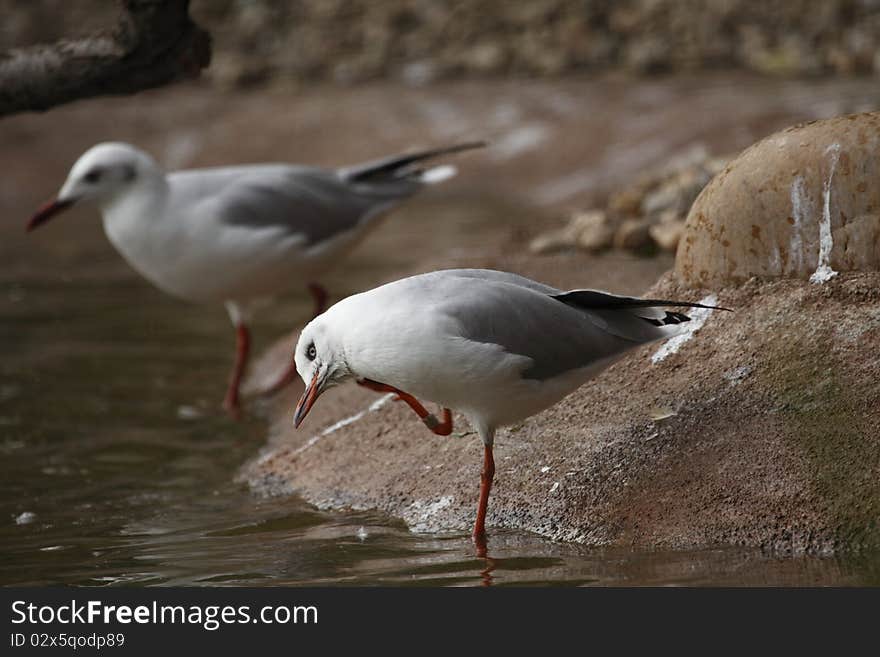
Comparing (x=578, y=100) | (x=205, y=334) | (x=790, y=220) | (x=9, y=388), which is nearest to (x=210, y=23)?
(x=578, y=100)

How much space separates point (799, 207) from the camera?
5137 millimetres

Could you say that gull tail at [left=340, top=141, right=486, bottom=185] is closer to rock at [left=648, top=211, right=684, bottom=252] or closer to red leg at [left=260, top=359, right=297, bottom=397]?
rock at [left=648, top=211, right=684, bottom=252]

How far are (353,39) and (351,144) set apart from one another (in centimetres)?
315

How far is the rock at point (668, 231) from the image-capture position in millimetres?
7289

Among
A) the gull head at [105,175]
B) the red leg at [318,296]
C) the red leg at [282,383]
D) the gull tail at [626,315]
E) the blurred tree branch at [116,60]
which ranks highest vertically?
the blurred tree branch at [116,60]

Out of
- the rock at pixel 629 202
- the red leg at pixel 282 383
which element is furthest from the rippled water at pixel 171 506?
the rock at pixel 629 202

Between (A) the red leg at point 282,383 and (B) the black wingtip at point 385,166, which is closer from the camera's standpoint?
(A) the red leg at point 282,383

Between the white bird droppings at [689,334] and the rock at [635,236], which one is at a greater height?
the white bird droppings at [689,334]

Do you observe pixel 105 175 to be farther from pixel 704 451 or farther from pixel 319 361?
pixel 704 451

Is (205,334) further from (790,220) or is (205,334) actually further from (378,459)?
(790,220)

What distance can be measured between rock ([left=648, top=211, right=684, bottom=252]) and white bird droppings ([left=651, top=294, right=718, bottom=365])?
1891 mm

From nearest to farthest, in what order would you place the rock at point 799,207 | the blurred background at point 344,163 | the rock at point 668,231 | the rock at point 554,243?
the blurred background at point 344,163 < the rock at point 799,207 < the rock at point 668,231 < the rock at point 554,243

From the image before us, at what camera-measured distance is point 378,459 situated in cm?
555

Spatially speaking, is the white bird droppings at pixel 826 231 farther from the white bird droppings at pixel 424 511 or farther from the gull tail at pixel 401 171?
the gull tail at pixel 401 171
